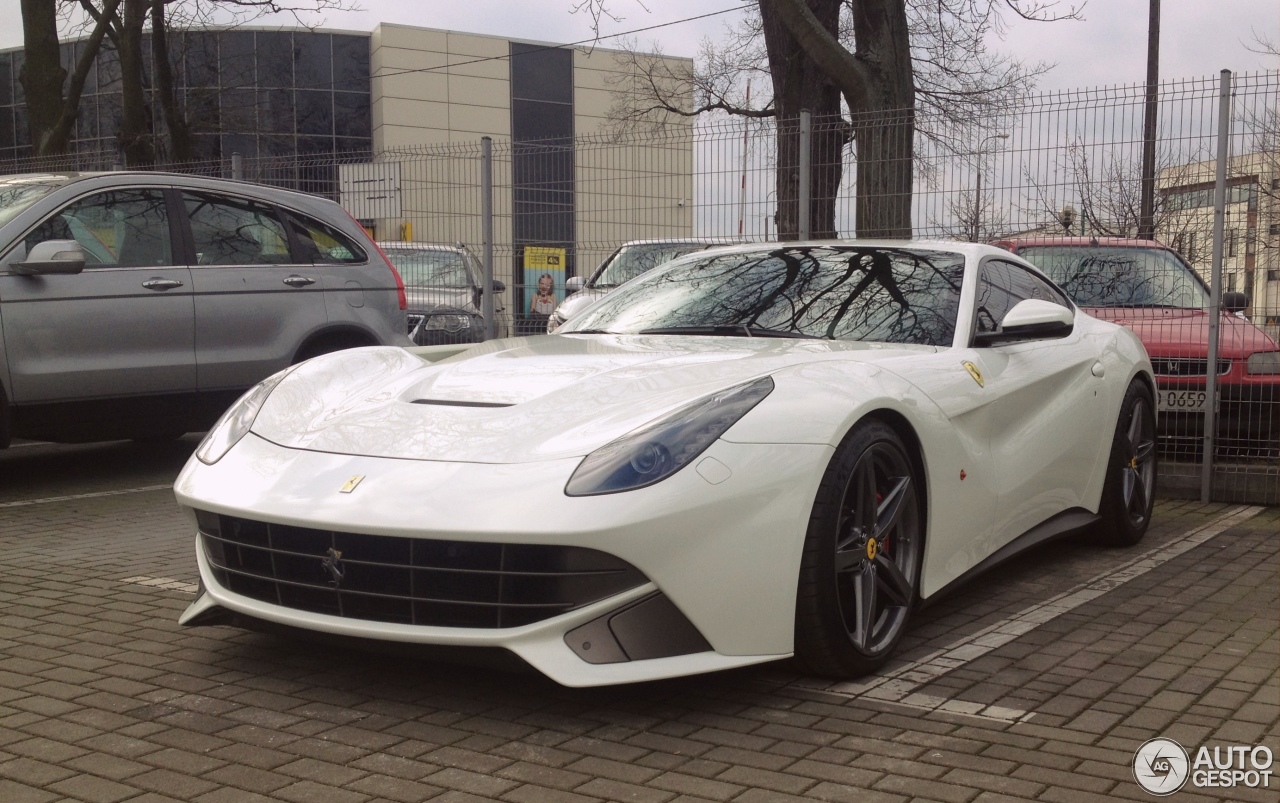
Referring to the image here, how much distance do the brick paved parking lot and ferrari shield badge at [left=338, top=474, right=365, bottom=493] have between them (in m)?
0.43

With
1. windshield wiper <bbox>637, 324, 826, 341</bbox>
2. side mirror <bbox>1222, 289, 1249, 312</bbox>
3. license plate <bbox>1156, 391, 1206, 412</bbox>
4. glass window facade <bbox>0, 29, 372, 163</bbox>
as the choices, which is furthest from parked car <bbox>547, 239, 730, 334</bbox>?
glass window facade <bbox>0, 29, 372, 163</bbox>

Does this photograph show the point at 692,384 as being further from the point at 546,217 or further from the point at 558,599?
the point at 546,217

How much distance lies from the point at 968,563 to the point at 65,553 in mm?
3765

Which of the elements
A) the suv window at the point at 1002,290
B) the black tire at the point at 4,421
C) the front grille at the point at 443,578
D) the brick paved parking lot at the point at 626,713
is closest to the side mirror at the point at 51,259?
the black tire at the point at 4,421

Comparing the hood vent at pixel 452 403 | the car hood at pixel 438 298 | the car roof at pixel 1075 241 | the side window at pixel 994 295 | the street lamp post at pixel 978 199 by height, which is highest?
the street lamp post at pixel 978 199

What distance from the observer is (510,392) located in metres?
3.72

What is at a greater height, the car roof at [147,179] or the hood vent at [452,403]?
the car roof at [147,179]

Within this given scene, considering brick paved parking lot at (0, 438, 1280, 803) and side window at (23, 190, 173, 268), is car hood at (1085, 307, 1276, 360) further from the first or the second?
side window at (23, 190, 173, 268)

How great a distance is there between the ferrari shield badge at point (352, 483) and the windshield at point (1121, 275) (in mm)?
5686

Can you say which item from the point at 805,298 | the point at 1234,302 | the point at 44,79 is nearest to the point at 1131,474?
the point at 805,298

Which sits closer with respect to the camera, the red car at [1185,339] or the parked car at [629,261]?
the red car at [1185,339]

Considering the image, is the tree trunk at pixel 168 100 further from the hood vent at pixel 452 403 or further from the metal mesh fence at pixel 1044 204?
the hood vent at pixel 452 403

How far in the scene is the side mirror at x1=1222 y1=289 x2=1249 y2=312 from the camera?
7.58 meters

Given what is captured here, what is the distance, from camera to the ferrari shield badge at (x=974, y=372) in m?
4.30
